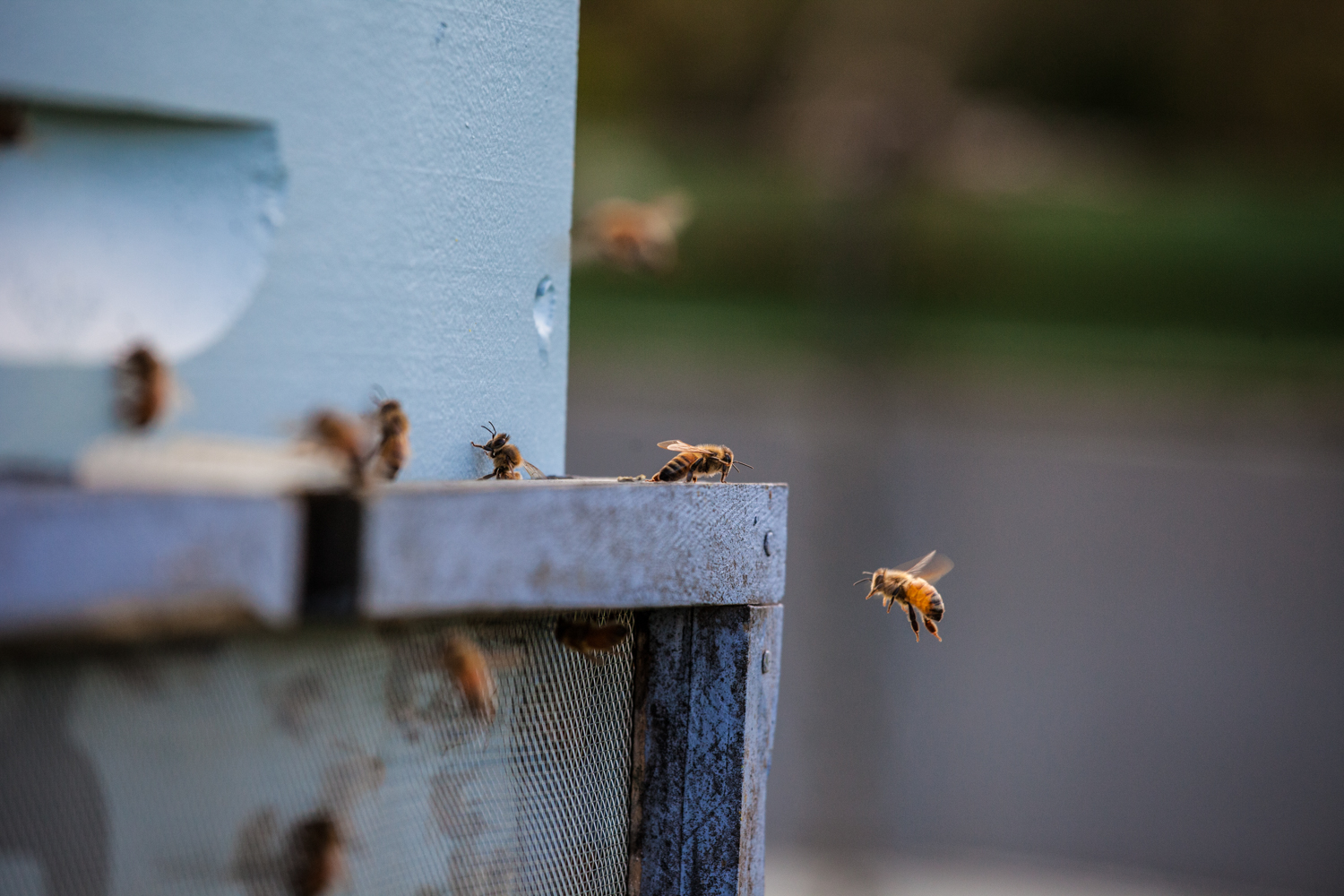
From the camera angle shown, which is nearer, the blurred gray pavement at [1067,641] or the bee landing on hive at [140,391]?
the bee landing on hive at [140,391]

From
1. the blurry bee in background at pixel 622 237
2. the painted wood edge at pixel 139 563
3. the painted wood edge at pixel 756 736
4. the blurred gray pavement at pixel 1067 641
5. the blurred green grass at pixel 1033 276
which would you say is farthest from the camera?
the blurred green grass at pixel 1033 276

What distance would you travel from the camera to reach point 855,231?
10352mm

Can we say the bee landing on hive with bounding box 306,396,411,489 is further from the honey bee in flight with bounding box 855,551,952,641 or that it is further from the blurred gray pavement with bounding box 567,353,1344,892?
the blurred gray pavement with bounding box 567,353,1344,892

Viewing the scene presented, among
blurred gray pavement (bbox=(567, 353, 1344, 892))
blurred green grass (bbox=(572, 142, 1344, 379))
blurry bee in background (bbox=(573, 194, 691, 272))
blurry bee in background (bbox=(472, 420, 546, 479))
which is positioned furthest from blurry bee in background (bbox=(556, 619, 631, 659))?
blurred green grass (bbox=(572, 142, 1344, 379))

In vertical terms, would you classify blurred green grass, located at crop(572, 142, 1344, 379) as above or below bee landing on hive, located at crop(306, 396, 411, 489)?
above

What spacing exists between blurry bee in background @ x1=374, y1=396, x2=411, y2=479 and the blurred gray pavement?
7.90 m

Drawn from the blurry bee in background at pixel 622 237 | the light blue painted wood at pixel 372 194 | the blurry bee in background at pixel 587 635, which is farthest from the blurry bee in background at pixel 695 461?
the blurry bee in background at pixel 622 237

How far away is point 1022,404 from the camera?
40.2 ft

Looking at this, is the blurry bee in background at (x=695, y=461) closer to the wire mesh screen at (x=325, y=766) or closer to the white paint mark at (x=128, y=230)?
the wire mesh screen at (x=325, y=766)

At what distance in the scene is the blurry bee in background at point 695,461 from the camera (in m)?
1.94

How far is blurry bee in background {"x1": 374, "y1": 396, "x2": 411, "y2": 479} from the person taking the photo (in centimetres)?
138

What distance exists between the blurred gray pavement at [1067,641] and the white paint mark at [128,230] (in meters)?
8.10

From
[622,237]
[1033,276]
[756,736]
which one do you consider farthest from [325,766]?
[1033,276]

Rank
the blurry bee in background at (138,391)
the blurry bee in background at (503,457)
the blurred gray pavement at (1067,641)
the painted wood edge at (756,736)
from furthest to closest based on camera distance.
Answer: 1. the blurred gray pavement at (1067,641)
2. the blurry bee in background at (503,457)
3. the painted wood edge at (756,736)
4. the blurry bee in background at (138,391)
